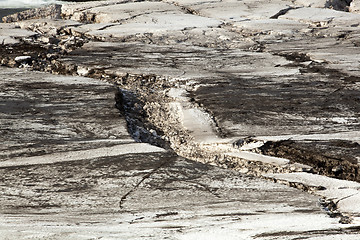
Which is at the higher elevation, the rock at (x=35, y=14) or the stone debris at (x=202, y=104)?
the rock at (x=35, y=14)

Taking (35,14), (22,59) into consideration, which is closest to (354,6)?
(35,14)

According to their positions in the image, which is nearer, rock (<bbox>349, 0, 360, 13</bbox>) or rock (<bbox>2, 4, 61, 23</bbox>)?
rock (<bbox>2, 4, 61, 23</bbox>)

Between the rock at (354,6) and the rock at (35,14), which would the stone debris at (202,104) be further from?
the rock at (354,6)

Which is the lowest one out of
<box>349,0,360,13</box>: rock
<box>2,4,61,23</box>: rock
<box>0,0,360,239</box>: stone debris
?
<box>0,0,360,239</box>: stone debris

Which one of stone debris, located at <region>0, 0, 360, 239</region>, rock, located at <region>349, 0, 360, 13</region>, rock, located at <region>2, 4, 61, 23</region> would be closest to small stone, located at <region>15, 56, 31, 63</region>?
stone debris, located at <region>0, 0, 360, 239</region>

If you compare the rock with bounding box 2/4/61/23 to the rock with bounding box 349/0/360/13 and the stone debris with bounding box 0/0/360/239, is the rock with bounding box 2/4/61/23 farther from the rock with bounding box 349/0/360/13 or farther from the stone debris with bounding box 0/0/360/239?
the rock with bounding box 349/0/360/13

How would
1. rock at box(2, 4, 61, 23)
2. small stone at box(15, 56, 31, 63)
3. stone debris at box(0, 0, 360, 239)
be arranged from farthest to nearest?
rock at box(2, 4, 61, 23) < small stone at box(15, 56, 31, 63) < stone debris at box(0, 0, 360, 239)

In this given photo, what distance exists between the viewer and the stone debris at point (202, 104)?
2.12m

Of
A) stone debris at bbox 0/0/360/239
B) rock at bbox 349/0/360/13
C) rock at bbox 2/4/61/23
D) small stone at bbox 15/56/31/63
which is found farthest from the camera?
rock at bbox 349/0/360/13

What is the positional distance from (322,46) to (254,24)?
93 cm

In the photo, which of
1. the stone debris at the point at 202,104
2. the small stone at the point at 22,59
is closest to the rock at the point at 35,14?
the stone debris at the point at 202,104

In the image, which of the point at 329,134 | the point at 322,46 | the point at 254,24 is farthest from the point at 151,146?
the point at 254,24

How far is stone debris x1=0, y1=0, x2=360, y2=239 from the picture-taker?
6.94ft

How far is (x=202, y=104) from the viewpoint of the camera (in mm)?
3270
